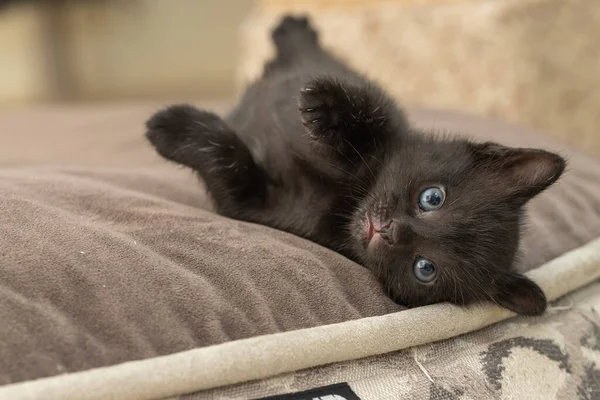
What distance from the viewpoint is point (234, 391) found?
1.02 m

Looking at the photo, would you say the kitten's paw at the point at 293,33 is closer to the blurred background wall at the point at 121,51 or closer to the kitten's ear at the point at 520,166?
the kitten's ear at the point at 520,166

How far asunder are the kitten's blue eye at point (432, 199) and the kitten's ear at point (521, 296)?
8.5 inches

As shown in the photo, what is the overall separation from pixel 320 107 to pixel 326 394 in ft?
2.18

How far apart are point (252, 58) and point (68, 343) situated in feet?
9.51

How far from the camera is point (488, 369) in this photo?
48.7 inches

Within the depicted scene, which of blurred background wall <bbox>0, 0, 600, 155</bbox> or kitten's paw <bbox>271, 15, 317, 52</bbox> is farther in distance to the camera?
blurred background wall <bbox>0, 0, 600, 155</bbox>

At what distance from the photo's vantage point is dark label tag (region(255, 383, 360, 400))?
1.04 meters

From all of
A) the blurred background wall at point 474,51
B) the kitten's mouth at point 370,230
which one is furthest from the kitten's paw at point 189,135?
the blurred background wall at point 474,51

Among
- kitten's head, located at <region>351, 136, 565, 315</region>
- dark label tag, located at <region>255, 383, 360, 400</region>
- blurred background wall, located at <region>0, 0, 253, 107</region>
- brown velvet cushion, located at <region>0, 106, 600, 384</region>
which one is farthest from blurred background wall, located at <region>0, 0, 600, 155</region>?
dark label tag, located at <region>255, 383, 360, 400</region>

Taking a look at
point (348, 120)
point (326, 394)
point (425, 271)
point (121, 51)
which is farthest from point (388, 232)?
point (121, 51)

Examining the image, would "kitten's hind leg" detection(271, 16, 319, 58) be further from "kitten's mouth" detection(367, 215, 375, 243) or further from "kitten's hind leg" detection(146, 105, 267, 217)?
"kitten's mouth" detection(367, 215, 375, 243)

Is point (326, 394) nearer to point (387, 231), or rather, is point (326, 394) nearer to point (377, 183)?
point (387, 231)

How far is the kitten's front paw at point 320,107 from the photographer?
142 centimetres

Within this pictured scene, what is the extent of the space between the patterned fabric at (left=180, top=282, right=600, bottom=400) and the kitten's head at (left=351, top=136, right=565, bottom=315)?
9 cm
